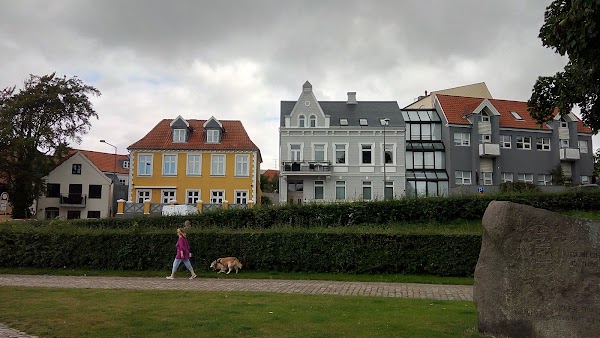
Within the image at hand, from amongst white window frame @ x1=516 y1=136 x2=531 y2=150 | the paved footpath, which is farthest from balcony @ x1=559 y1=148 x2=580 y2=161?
the paved footpath

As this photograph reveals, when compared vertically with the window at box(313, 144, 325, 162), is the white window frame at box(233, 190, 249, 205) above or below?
below

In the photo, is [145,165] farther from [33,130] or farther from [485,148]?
[485,148]

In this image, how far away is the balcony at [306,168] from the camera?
48594 mm

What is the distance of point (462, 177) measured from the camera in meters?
50.7

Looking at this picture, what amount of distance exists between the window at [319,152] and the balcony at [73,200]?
85.3ft

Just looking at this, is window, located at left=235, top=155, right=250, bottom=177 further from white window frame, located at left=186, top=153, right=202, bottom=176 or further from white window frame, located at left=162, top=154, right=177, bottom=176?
white window frame, located at left=162, top=154, right=177, bottom=176

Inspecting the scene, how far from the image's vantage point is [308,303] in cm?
1105

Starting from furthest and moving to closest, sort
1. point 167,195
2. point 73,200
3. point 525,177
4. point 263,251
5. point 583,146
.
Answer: point 583,146 → point 73,200 → point 525,177 → point 167,195 → point 263,251

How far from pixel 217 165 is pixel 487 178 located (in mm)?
27790

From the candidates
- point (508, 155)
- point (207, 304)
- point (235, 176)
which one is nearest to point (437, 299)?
point (207, 304)

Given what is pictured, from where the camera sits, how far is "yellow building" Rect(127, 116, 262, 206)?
50.3 meters

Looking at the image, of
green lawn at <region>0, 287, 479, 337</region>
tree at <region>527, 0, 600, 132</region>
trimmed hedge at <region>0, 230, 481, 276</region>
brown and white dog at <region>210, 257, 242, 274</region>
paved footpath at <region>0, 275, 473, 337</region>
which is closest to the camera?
green lawn at <region>0, 287, 479, 337</region>

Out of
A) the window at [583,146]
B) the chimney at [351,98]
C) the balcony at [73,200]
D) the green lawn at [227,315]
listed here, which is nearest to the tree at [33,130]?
the balcony at [73,200]

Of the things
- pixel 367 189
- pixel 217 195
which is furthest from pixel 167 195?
pixel 367 189
